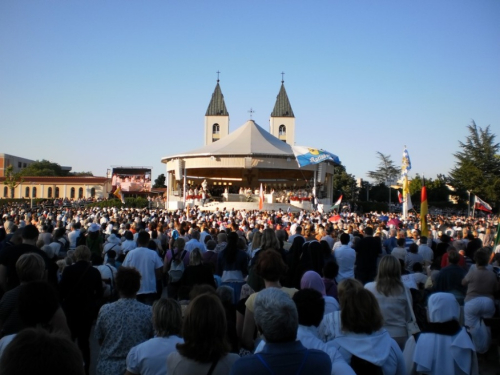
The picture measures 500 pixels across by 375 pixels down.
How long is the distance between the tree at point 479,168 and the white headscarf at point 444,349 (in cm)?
4853

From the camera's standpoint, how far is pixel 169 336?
11.4 feet

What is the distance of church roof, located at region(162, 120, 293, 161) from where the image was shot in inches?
1617

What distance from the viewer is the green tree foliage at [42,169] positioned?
7812 cm

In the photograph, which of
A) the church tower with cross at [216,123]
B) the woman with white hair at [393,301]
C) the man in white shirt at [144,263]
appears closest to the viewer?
the woman with white hair at [393,301]

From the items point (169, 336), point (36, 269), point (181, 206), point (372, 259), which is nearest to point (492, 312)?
point (372, 259)

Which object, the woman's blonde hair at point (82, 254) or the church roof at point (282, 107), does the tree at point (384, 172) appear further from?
the woman's blonde hair at point (82, 254)

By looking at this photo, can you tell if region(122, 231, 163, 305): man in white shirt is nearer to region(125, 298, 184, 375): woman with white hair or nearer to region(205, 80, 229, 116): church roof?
region(125, 298, 184, 375): woman with white hair

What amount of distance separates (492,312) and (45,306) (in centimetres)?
521

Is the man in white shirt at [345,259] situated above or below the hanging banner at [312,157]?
below

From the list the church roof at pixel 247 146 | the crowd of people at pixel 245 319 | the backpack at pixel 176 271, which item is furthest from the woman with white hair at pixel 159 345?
the church roof at pixel 247 146

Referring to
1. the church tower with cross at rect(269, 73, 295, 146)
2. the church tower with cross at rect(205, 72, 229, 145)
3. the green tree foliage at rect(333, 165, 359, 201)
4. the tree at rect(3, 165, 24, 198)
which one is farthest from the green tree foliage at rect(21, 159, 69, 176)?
the green tree foliage at rect(333, 165, 359, 201)

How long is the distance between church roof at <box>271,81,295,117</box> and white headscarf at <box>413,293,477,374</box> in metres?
73.9

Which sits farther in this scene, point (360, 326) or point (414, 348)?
point (414, 348)

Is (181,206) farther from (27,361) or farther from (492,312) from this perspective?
(27,361)
